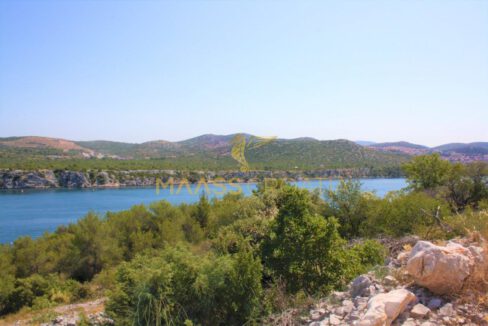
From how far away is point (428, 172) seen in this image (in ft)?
83.0

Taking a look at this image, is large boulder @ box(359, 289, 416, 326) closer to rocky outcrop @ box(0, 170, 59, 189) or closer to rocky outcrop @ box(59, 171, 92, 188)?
rocky outcrop @ box(59, 171, 92, 188)

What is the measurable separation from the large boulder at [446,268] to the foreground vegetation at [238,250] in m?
2.15

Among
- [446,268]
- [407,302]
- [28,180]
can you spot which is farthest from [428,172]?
[28,180]

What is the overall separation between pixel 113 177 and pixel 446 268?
93.9 meters

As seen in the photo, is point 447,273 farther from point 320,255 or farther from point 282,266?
point 282,266

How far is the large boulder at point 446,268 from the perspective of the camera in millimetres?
4883

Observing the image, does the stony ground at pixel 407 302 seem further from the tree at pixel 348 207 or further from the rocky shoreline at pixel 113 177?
the rocky shoreline at pixel 113 177

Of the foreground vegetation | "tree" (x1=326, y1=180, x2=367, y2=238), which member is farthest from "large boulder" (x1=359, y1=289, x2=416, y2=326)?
"tree" (x1=326, y1=180, x2=367, y2=238)

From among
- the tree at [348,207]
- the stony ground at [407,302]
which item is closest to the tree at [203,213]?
the tree at [348,207]

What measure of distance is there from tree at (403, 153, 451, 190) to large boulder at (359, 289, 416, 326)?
71.7 ft

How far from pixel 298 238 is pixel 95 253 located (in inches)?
747

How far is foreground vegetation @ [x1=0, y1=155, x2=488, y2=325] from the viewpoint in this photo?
21.7 ft

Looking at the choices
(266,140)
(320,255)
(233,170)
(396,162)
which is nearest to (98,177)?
(233,170)

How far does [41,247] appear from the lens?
72.0 feet
